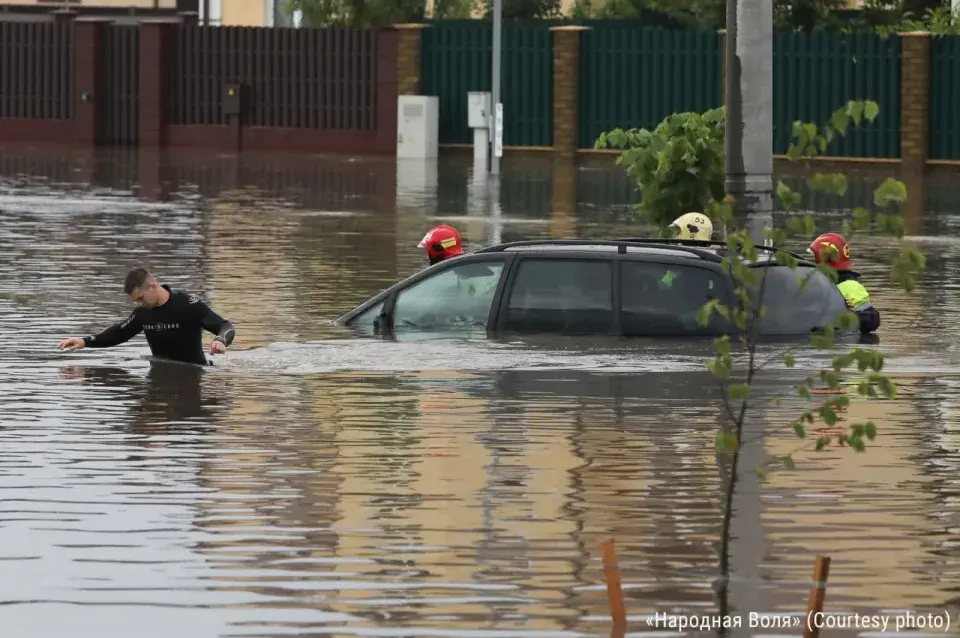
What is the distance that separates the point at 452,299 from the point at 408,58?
2958 centimetres

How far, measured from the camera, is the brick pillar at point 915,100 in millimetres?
39625

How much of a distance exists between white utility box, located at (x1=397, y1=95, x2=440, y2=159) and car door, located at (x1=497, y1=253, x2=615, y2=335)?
2853 cm

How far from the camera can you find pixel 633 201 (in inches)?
1355

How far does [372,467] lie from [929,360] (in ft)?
19.6

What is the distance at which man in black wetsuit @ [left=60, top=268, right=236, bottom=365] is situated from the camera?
1466 centimetres

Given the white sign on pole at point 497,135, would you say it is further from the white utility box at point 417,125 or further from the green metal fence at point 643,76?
the white utility box at point 417,125

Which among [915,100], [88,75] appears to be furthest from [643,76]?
[88,75]

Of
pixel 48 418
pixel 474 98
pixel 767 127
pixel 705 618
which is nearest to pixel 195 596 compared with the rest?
pixel 705 618

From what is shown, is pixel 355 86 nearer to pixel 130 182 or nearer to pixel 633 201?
pixel 130 182

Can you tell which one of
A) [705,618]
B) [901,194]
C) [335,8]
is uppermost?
[335,8]

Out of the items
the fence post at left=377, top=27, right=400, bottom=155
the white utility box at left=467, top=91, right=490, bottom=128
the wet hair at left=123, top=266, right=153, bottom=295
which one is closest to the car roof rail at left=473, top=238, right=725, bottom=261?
the wet hair at left=123, top=266, right=153, bottom=295

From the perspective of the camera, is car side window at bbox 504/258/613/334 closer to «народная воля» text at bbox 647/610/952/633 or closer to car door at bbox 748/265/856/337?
car door at bbox 748/265/856/337

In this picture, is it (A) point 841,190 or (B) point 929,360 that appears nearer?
(A) point 841,190

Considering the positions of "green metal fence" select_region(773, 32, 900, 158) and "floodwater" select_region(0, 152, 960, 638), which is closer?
"floodwater" select_region(0, 152, 960, 638)
